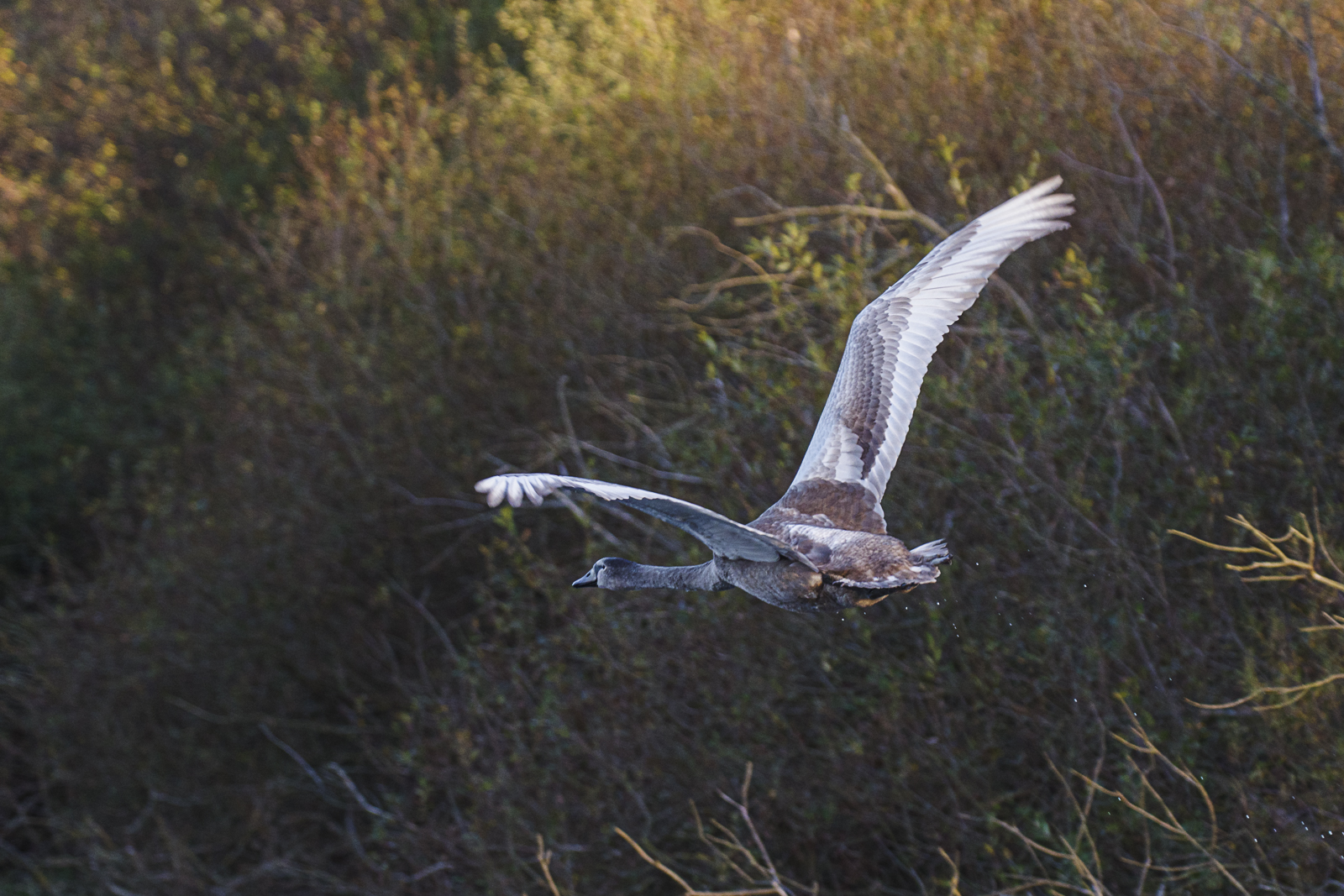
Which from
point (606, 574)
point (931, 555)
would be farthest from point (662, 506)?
point (606, 574)

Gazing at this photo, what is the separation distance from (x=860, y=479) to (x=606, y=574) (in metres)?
0.99

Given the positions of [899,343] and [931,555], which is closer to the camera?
[931,555]

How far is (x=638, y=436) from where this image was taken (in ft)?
28.3

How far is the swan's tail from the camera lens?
380 cm

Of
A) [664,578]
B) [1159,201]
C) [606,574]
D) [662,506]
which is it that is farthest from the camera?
[1159,201]

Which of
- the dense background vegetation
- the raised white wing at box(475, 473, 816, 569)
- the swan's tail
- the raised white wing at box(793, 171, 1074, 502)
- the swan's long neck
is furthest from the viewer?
the dense background vegetation

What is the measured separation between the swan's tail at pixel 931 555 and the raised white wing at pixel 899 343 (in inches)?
30.7

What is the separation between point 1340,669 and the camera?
463 cm

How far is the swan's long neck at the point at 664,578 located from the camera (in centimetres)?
435

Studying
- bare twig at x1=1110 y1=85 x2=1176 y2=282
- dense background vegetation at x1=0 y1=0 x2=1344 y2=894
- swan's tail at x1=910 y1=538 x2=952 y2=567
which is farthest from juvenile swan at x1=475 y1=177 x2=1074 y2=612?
bare twig at x1=1110 y1=85 x2=1176 y2=282

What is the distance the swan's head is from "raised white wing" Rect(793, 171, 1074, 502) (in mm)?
726

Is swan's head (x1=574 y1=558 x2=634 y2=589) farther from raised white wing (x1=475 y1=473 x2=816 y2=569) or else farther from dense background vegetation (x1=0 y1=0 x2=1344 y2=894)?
dense background vegetation (x1=0 y1=0 x2=1344 y2=894)

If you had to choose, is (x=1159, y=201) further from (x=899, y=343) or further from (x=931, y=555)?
(x=931, y=555)

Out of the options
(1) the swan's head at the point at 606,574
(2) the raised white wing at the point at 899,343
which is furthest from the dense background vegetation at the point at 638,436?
(1) the swan's head at the point at 606,574
